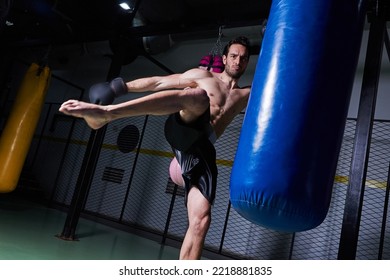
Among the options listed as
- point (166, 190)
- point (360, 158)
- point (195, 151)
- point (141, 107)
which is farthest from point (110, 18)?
point (360, 158)

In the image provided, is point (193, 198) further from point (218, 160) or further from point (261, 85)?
point (218, 160)

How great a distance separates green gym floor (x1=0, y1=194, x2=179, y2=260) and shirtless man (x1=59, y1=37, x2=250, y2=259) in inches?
66.2

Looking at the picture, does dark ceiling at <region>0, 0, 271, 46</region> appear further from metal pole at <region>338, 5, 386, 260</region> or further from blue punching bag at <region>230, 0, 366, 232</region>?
blue punching bag at <region>230, 0, 366, 232</region>

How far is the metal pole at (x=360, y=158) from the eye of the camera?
6.79 feet

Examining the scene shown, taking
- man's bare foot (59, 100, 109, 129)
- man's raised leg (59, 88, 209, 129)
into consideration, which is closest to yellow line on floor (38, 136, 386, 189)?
man's raised leg (59, 88, 209, 129)

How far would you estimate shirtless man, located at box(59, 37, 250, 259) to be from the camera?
1.80 m

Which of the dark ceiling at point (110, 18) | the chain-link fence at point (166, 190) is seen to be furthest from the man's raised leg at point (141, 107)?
the chain-link fence at point (166, 190)

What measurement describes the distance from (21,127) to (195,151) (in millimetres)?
3560

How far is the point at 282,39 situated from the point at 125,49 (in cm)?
339

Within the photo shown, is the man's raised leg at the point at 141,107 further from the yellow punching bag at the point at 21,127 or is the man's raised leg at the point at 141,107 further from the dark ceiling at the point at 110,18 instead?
the yellow punching bag at the point at 21,127

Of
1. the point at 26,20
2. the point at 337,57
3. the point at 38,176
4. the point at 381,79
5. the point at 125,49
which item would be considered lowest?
the point at 38,176

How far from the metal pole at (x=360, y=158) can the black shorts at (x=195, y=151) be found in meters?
0.91
